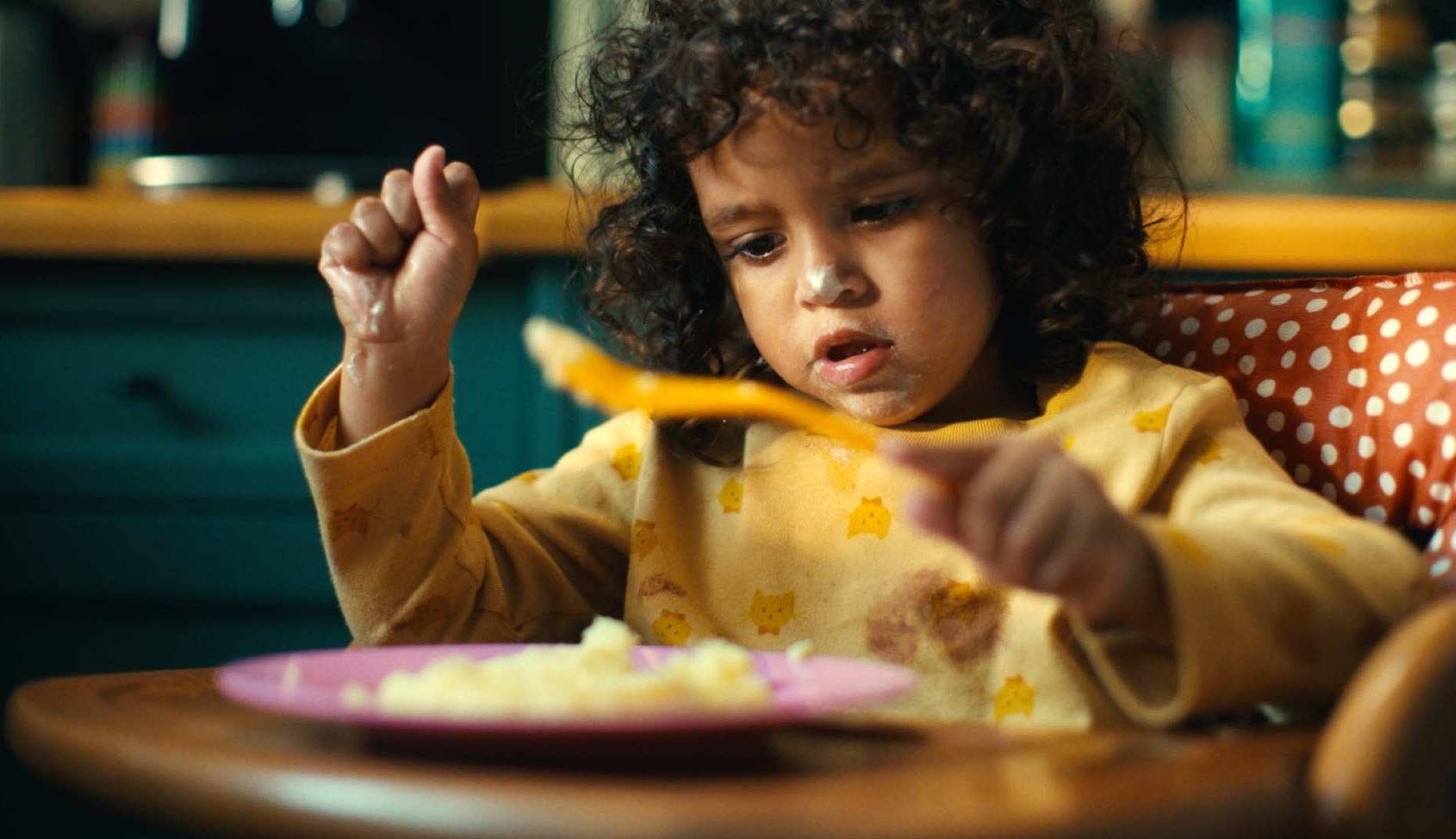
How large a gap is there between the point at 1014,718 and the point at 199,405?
3.07ft

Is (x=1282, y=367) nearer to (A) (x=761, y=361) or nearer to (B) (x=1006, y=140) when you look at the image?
(B) (x=1006, y=140)

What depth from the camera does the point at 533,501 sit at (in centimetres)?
95

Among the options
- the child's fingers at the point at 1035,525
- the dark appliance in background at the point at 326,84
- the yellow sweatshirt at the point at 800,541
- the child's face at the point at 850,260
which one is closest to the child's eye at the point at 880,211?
the child's face at the point at 850,260

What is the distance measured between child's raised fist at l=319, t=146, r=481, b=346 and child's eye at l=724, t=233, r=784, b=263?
15cm

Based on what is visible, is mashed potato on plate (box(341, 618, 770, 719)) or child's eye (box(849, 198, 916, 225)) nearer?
mashed potato on plate (box(341, 618, 770, 719))

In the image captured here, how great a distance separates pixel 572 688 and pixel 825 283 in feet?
1.18

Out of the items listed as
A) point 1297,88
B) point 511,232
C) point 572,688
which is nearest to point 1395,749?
point 572,688

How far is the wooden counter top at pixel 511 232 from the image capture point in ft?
4.51

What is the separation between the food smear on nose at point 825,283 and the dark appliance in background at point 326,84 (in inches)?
37.4

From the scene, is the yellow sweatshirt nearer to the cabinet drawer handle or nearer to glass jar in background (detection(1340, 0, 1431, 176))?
the cabinet drawer handle

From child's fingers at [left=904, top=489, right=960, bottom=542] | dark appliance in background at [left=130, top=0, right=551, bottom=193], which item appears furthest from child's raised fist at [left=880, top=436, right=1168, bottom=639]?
dark appliance in background at [left=130, top=0, right=551, bottom=193]

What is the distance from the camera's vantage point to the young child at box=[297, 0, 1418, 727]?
823mm

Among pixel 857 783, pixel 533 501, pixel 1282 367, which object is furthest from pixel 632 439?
pixel 857 783

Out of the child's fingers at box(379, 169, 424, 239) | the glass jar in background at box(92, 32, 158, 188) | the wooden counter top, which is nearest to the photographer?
the child's fingers at box(379, 169, 424, 239)
